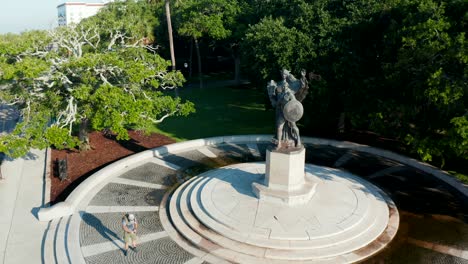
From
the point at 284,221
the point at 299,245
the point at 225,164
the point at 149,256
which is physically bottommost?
the point at 149,256

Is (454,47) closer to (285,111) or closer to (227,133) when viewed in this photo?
(285,111)

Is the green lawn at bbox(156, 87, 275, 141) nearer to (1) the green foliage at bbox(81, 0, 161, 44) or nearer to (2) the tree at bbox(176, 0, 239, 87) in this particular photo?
(2) the tree at bbox(176, 0, 239, 87)

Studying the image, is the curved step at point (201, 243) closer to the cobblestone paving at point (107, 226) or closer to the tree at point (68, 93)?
the cobblestone paving at point (107, 226)

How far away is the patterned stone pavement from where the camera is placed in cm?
1491

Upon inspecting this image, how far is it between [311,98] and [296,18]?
753cm

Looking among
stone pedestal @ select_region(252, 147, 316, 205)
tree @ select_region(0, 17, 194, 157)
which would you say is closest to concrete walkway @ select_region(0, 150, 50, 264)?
tree @ select_region(0, 17, 194, 157)

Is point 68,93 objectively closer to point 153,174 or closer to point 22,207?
point 153,174

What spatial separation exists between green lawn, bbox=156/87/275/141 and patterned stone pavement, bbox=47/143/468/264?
422 cm

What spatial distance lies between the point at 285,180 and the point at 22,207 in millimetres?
13075

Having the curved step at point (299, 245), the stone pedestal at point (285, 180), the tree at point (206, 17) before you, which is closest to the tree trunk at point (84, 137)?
the curved step at point (299, 245)

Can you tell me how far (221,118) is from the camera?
35.0m

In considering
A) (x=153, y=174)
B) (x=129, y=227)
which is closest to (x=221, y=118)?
(x=153, y=174)

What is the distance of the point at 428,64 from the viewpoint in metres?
19.1

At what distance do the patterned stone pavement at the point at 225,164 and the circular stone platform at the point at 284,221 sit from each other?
87 centimetres
